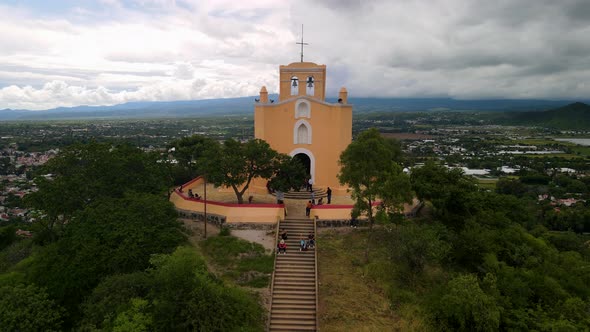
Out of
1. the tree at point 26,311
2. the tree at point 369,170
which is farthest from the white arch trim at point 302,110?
the tree at point 26,311

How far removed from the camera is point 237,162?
19.0 m

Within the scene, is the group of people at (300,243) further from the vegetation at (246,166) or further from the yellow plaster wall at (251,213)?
the vegetation at (246,166)

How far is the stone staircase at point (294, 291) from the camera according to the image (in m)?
12.5

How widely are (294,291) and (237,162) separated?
7545mm

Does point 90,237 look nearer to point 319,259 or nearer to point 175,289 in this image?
point 175,289

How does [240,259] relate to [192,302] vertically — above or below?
below

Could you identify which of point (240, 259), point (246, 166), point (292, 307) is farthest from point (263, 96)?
point (292, 307)

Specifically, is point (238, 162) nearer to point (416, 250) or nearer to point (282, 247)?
point (282, 247)

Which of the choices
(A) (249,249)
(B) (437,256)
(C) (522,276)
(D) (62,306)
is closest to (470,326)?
(B) (437,256)

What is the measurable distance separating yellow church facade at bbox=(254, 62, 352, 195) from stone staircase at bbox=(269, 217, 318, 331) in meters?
7.25

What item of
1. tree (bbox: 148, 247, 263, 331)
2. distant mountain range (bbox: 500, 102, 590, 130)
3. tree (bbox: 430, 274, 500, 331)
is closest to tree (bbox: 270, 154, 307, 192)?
tree (bbox: 148, 247, 263, 331)

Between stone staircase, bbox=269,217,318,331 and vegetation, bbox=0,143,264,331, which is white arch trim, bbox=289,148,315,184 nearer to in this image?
stone staircase, bbox=269,217,318,331

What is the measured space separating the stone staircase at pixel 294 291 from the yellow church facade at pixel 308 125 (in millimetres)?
7247

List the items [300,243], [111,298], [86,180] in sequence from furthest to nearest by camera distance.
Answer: [86,180] < [300,243] < [111,298]
